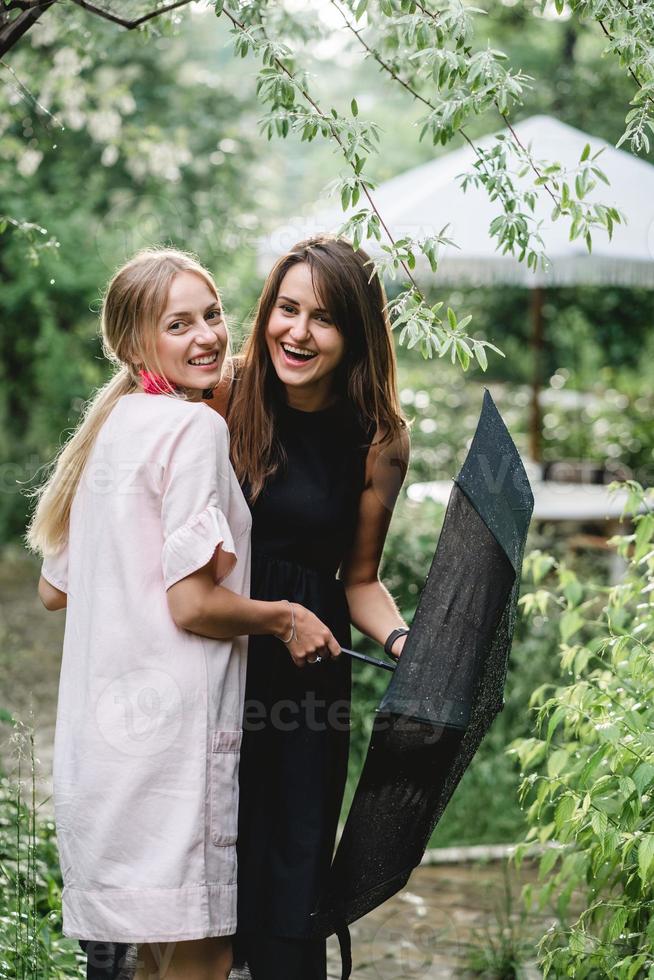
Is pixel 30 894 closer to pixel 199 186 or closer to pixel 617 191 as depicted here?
pixel 617 191

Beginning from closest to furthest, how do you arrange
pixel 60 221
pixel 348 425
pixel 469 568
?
pixel 469 568 → pixel 348 425 → pixel 60 221

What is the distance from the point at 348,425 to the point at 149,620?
842mm

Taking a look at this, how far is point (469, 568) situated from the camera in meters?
2.36

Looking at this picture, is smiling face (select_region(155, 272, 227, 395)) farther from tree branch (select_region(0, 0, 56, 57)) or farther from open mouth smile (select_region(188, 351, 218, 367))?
tree branch (select_region(0, 0, 56, 57))

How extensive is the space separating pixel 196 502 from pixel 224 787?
59cm

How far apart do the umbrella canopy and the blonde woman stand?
15.6 ft

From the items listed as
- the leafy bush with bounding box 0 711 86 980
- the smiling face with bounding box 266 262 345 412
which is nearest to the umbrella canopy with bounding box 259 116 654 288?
the leafy bush with bounding box 0 711 86 980

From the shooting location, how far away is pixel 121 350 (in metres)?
2.63

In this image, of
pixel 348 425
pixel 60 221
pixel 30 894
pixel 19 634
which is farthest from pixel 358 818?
pixel 60 221

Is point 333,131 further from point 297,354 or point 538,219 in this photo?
point 538,219

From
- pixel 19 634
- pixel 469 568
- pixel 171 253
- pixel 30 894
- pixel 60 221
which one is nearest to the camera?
pixel 469 568

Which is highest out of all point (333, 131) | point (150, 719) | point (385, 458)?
point (333, 131)

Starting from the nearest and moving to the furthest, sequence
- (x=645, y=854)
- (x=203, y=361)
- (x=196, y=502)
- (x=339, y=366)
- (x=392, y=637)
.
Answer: (x=196, y=502)
(x=645, y=854)
(x=203, y=361)
(x=392, y=637)
(x=339, y=366)

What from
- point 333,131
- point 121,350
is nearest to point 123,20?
point 333,131
